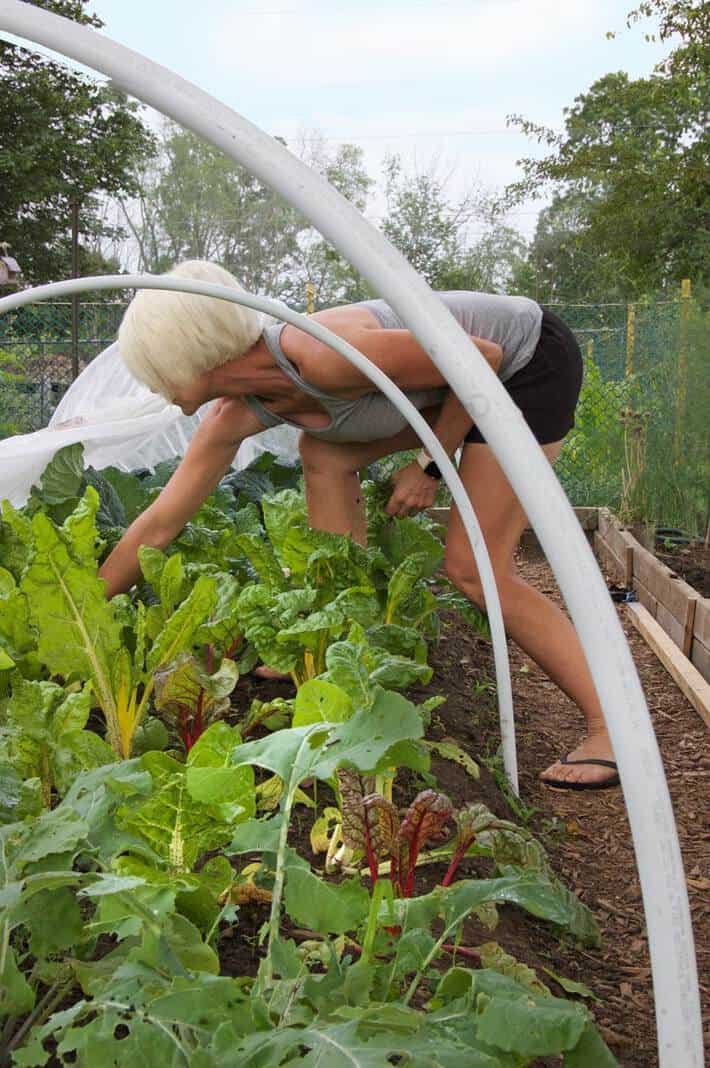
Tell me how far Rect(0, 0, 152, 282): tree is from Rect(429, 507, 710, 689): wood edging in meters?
15.6

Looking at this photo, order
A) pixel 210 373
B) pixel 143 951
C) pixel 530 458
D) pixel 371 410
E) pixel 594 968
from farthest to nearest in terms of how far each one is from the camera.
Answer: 1. pixel 371 410
2. pixel 210 373
3. pixel 594 968
4. pixel 143 951
5. pixel 530 458

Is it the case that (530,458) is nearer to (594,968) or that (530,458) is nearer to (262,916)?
(262,916)

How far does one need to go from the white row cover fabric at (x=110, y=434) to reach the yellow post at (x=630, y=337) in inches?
158

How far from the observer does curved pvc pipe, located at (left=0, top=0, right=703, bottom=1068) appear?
96 centimetres

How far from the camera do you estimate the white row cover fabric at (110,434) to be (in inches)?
133

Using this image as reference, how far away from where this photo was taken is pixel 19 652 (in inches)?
93.4

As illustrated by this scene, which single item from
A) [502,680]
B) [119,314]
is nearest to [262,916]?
[502,680]

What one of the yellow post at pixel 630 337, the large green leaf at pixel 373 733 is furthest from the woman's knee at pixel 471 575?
the yellow post at pixel 630 337

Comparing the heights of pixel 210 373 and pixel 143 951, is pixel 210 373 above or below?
above

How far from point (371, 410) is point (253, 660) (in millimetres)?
711

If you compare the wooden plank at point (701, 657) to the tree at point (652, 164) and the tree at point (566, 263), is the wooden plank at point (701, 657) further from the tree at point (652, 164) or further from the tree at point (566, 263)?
the tree at point (566, 263)

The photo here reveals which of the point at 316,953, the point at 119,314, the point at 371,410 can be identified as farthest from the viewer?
the point at 119,314

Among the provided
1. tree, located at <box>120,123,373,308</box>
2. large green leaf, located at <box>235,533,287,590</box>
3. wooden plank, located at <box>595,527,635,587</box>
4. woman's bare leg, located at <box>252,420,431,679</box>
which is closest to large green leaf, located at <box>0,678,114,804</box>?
large green leaf, located at <box>235,533,287,590</box>

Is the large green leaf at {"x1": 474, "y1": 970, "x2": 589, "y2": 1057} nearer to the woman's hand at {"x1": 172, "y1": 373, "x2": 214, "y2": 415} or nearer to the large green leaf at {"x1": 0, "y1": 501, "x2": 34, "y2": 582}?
the woman's hand at {"x1": 172, "y1": 373, "x2": 214, "y2": 415}
